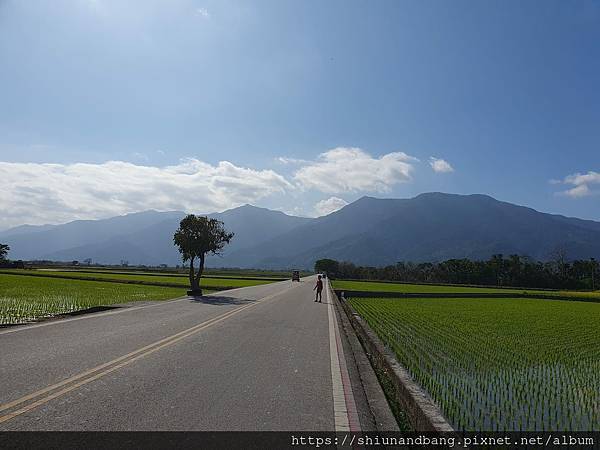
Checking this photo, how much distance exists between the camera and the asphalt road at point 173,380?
17.9ft

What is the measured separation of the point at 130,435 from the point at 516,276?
401ft

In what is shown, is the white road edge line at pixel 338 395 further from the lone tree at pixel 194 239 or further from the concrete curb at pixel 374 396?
the lone tree at pixel 194 239

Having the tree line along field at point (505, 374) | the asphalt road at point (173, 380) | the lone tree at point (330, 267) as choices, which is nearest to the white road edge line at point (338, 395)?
the asphalt road at point (173, 380)

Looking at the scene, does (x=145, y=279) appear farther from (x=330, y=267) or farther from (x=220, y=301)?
(x=330, y=267)

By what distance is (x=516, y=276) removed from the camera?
11200 cm

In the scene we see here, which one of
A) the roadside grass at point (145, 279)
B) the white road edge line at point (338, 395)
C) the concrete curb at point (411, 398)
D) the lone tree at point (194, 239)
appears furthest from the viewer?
the roadside grass at point (145, 279)

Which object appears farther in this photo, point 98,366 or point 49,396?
point 98,366

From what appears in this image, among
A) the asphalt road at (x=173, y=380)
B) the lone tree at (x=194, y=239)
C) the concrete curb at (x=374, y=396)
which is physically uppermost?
the lone tree at (x=194, y=239)

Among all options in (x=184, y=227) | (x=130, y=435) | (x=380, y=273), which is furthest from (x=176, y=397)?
(x=380, y=273)

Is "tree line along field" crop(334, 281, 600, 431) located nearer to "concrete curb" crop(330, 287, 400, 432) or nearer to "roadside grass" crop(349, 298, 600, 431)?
"roadside grass" crop(349, 298, 600, 431)

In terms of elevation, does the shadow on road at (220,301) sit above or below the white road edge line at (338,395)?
below

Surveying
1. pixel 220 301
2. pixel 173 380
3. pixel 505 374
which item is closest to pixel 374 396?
pixel 173 380

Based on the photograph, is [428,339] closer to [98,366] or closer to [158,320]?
[158,320]

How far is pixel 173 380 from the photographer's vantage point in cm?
734
